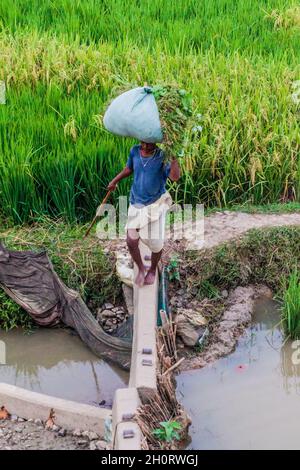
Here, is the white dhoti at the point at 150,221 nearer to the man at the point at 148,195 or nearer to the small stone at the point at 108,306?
the man at the point at 148,195

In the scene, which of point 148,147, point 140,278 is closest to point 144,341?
point 140,278

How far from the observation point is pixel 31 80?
625 cm

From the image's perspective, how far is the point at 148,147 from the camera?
3.93m

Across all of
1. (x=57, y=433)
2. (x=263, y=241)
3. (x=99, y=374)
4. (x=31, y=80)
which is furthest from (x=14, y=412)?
(x=31, y=80)

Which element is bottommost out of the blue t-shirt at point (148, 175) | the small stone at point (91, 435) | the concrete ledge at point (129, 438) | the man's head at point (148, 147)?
the small stone at point (91, 435)

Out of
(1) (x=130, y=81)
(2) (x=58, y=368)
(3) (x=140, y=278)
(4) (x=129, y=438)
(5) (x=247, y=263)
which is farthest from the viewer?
(1) (x=130, y=81)

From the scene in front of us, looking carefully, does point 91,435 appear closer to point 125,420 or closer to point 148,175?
point 125,420

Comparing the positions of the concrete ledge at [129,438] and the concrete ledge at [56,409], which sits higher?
the concrete ledge at [129,438]

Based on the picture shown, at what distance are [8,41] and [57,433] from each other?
414 cm

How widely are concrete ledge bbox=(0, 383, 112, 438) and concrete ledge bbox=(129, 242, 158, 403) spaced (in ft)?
0.74

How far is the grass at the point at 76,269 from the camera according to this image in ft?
15.4

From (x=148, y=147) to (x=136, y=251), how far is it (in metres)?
0.55

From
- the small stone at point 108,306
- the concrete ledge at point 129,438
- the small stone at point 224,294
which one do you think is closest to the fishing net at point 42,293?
the small stone at point 108,306
